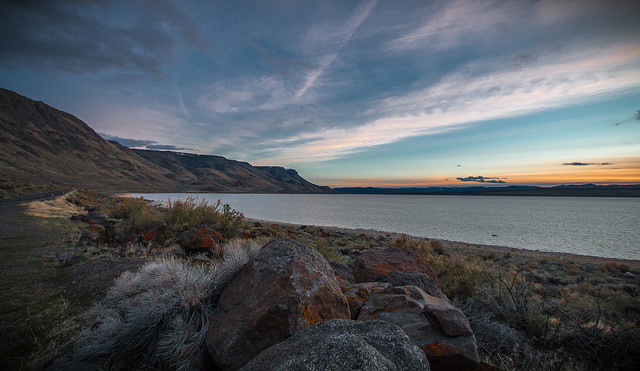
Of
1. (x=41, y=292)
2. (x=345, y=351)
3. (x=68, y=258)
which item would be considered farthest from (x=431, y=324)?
(x=68, y=258)

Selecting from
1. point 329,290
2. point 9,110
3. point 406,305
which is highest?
point 9,110

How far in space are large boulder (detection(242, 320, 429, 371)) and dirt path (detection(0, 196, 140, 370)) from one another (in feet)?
9.87

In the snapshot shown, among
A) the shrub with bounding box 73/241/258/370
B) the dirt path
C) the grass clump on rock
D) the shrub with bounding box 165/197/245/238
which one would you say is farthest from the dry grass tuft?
the shrub with bounding box 73/241/258/370

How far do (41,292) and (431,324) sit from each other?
6591 millimetres

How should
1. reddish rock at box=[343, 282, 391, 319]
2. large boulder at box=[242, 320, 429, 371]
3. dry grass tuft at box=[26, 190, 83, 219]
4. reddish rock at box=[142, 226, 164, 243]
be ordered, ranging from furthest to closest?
1. dry grass tuft at box=[26, 190, 83, 219]
2. reddish rock at box=[142, 226, 164, 243]
3. reddish rock at box=[343, 282, 391, 319]
4. large boulder at box=[242, 320, 429, 371]

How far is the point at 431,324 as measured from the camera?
312cm

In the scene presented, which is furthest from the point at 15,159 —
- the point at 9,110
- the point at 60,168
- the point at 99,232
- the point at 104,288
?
the point at 104,288

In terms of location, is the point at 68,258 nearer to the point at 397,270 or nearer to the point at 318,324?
the point at 318,324

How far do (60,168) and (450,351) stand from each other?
160668 mm

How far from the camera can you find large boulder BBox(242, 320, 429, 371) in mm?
1712

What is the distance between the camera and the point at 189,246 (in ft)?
26.8

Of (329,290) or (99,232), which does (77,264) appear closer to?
(99,232)

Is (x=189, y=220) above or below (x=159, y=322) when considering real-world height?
above

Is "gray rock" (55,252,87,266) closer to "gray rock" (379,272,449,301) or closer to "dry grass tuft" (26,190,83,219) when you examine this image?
"gray rock" (379,272,449,301)
